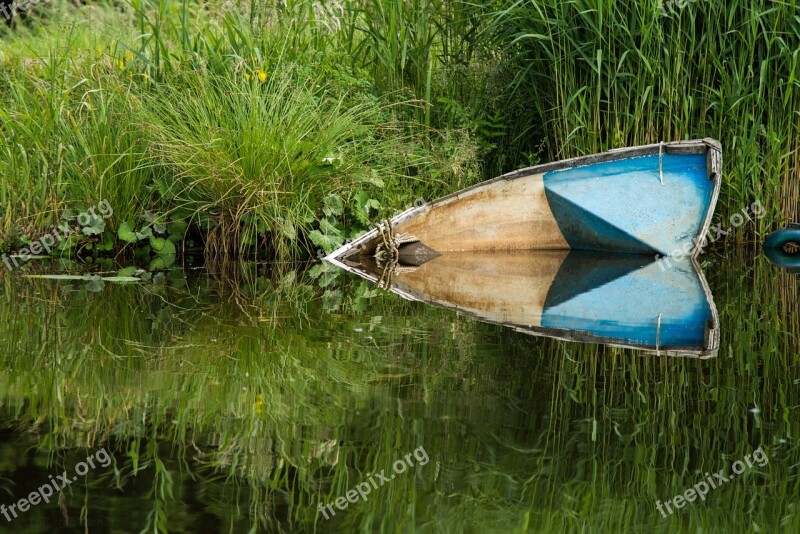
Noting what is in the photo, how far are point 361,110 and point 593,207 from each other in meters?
1.94

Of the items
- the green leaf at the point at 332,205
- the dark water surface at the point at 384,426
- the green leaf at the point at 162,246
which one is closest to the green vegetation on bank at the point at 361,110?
the green leaf at the point at 332,205

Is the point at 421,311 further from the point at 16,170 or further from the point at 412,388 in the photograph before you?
the point at 16,170

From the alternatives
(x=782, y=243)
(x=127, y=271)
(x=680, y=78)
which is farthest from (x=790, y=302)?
(x=127, y=271)

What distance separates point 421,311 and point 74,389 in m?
1.98

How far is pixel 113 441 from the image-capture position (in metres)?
2.83

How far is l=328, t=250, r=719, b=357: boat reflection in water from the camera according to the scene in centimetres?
431

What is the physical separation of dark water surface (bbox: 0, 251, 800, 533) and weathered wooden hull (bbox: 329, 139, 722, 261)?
93.2 inches

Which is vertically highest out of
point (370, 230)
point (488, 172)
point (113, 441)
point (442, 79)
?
point (442, 79)

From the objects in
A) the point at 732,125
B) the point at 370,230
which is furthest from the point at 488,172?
the point at 732,125

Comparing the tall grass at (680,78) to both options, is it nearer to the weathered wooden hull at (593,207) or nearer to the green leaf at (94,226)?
the weathered wooden hull at (593,207)

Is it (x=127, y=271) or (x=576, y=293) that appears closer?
(x=576, y=293)

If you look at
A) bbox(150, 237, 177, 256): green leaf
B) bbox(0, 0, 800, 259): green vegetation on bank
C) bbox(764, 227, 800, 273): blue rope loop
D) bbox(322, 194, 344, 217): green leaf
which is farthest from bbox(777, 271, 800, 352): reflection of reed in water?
bbox(150, 237, 177, 256): green leaf

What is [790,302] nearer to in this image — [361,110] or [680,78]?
[680,78]

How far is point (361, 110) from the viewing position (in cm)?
768
